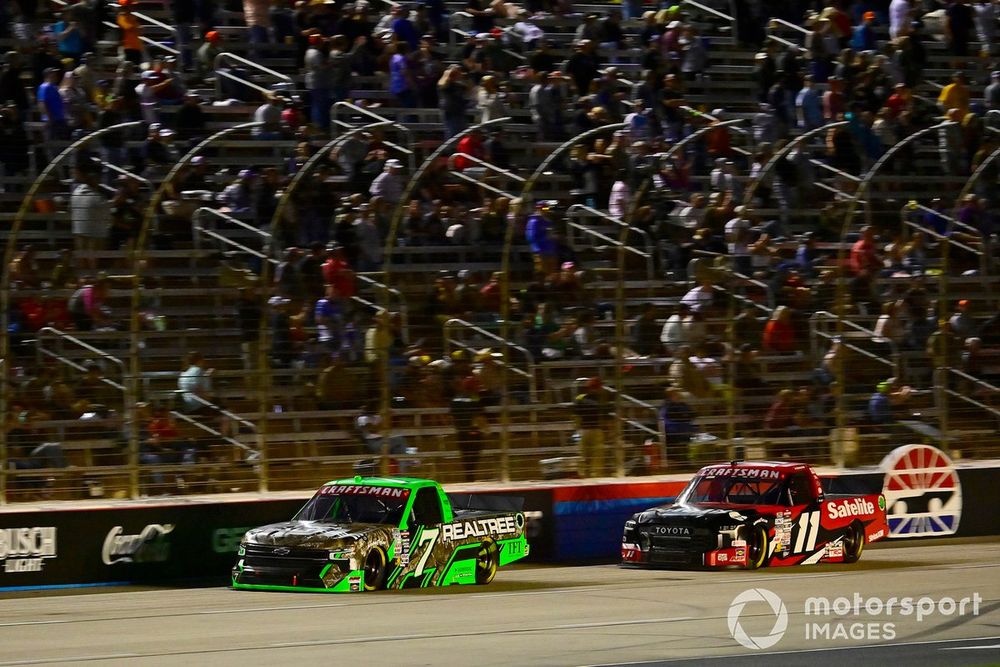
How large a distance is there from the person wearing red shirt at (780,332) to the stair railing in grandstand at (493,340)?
3.03 meters

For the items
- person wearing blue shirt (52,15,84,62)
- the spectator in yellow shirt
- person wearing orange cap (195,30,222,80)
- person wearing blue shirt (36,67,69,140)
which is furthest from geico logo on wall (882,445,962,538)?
person wearing blue shirt (52,15,84,62)

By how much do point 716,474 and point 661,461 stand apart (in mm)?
1357

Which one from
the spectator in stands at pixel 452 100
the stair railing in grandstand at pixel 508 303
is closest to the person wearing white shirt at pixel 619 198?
the spectator in stands at pixel 452 100

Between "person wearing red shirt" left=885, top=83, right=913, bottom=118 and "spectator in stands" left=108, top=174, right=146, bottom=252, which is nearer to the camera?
"spectator in stands" left=108, top=174, right=146, bottom=252

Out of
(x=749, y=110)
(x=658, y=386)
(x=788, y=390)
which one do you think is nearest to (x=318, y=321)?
(x=658, y=386)

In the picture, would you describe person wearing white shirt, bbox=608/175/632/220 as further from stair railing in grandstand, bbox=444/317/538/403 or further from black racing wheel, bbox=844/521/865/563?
black racing wheel, bbox=844/521/865/563

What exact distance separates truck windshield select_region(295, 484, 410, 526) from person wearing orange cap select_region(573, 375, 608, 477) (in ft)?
10.5

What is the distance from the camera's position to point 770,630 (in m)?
12.8

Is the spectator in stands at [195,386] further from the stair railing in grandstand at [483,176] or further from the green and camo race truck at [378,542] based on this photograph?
the stair railing in grandstand at [483,176]

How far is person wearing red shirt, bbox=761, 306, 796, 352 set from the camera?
1977cm

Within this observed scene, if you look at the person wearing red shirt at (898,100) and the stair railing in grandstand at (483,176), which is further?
the person wearing red shirt at (898,100)

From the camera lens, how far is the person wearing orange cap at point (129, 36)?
22.1 meters

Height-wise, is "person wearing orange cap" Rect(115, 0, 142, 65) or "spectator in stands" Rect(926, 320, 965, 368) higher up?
"person wearing orange cap" Rect(115, 0, 142, 65)

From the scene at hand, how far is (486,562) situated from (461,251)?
4.57 meters
